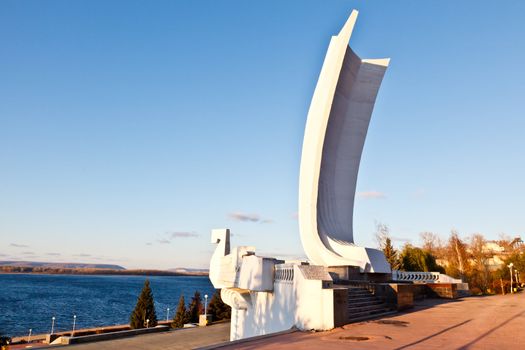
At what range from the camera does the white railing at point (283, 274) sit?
10.2 meters

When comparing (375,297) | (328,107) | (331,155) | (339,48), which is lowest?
(375,297)

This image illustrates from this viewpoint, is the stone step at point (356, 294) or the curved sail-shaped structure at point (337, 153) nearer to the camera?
the stone step at point (356, 294)

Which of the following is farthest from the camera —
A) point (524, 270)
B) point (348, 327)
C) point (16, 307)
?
point (16, 307)

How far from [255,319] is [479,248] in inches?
1640

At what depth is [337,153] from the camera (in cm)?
1759

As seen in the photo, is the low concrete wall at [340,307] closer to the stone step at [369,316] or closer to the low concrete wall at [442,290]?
the stone step at [369,316]

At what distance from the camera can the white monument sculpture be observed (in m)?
9.53

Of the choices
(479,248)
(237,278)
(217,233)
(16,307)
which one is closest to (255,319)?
(237,278)

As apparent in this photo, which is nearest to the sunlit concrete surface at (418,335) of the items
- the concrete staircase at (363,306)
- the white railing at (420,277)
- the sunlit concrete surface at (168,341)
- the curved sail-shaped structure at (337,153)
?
the concrete staircase at (363,306)

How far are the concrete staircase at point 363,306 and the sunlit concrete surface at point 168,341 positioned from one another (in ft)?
21.2

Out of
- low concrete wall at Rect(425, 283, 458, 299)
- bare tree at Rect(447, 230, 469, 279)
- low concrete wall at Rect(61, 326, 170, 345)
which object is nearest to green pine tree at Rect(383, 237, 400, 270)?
bare tree at Rect(447, 230, 469, 279)

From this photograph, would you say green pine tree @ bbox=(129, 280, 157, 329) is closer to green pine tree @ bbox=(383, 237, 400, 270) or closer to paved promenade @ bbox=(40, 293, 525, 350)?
green pine tree @ bbox=(383, 237, 400, 270)

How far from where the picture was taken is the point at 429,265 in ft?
93.0

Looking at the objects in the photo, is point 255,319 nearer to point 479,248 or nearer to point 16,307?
point 479,248
